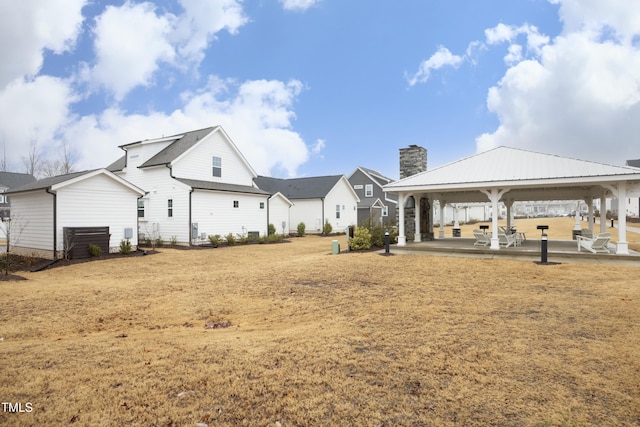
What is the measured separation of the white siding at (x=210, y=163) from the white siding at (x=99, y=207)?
4.48m

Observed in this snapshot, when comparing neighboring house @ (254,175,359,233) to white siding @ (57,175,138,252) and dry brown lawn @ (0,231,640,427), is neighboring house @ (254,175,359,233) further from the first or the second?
dry brown lawn @ (0,231,640,427)

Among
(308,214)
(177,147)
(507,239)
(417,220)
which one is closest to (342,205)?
(308,214)

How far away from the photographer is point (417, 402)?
352 cm

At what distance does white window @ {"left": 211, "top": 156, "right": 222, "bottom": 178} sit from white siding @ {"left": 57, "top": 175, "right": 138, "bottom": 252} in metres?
6.70

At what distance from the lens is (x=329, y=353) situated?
4.80 m

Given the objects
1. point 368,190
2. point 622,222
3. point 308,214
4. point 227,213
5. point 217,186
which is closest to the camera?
point 622,222

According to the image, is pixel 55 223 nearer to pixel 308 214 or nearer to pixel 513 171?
pixel 513 171

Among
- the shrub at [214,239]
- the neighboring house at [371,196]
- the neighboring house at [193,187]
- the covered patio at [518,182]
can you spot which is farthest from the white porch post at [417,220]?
the neighboring house at [371,196]

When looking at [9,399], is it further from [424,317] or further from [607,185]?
[607,185]

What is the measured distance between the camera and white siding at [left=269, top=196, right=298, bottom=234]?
28.9 meters

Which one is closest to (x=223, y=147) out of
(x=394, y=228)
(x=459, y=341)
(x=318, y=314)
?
(x=394, y=228)

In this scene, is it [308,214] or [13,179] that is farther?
[13,179]

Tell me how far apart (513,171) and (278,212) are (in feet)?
62.1

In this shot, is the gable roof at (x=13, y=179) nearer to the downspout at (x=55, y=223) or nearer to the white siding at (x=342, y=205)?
the downspout at (x=55, y=223)
